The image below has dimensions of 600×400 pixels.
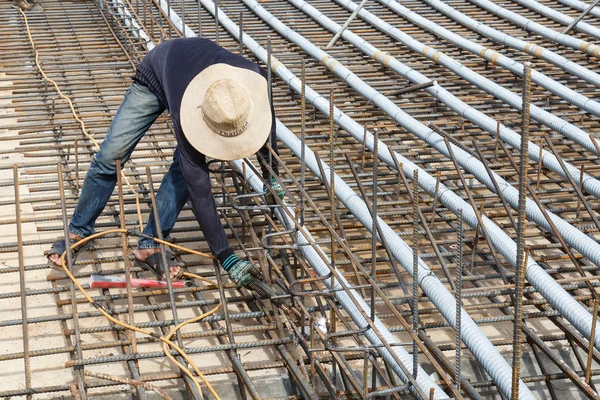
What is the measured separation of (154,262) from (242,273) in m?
0.62

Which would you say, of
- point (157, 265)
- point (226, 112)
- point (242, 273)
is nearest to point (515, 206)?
point (242, 273)

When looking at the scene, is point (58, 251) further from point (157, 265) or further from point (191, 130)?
point (191, 130)

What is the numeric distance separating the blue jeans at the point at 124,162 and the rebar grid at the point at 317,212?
26 cm

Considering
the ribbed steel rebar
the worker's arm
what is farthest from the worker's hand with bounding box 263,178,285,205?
the ribbed steel rebar

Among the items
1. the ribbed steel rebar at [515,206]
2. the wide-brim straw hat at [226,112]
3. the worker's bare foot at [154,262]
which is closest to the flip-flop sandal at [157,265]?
the worker's bare foot at [154,262]

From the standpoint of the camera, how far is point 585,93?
6.77 meters

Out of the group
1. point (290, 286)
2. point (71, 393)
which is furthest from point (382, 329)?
point (71, 393)

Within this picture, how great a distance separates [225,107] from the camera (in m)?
3.86

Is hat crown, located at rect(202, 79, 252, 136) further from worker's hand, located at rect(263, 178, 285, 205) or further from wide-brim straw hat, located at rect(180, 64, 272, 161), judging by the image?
worker's hand, located at rect(263, 178, 285, 205)

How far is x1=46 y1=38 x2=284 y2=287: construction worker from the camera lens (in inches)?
154

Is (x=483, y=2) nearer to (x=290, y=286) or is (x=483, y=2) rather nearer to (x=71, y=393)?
(x=290, y=286)

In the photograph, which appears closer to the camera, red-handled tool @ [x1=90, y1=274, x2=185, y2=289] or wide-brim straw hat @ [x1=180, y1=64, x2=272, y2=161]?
wide-brim straw hat @ [x1=180, y1=64, x2=272, y2=161]

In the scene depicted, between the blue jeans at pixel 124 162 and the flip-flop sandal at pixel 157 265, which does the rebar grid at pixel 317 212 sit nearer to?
the flip-flop sandal at pixel 157 265

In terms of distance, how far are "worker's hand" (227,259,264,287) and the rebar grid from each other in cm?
15
